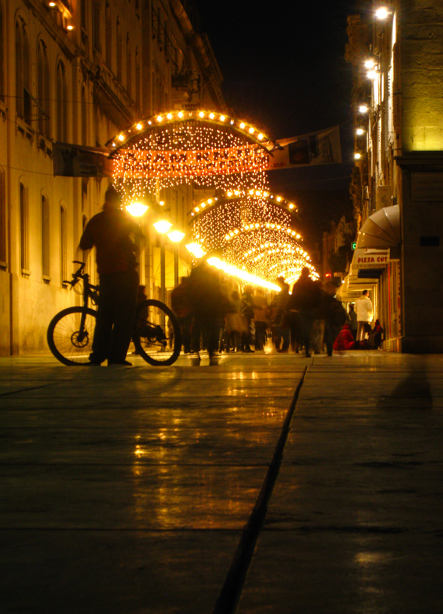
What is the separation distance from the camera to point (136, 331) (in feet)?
38.8

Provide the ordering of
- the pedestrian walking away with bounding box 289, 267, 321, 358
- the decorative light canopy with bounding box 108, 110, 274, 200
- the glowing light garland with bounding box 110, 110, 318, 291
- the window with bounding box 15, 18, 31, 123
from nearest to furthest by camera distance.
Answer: the pedestrian walking away with bounding box 289, 267, 321, 358, the window with bounding box 15, 18, 31, 123, the decorative light canopy with bounding box 108, 110, 274, 200, the glowing light garland with bounding box 110, 110, 318, 291

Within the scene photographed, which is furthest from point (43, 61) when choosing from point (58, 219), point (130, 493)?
point (130, 493)

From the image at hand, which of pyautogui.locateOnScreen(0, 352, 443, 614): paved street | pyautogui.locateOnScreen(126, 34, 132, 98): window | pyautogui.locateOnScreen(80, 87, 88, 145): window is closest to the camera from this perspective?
pyautogui.locateOnScreen(0, 352, 443, 614): paved street

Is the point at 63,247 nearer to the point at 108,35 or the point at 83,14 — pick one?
the point at 83,14

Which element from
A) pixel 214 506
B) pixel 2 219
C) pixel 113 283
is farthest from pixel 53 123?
pixel 214 506

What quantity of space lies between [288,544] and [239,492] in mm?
803

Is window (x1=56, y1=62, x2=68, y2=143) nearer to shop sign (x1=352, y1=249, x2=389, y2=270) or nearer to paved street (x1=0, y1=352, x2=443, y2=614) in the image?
shop sign (x1=352, y1=249, x2=389, y2=270)

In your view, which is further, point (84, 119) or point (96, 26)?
point (96, 26)

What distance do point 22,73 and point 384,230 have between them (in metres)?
9.80

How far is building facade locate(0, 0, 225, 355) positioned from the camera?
77.4 feet

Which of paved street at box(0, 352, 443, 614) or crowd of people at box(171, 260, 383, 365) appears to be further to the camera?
crowd of people at box(171, 260, 383, 365)

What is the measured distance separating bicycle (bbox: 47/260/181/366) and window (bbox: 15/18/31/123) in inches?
553

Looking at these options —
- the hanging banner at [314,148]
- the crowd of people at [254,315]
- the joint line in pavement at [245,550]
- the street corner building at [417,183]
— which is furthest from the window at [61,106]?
the joint line in pavement at [245,550]

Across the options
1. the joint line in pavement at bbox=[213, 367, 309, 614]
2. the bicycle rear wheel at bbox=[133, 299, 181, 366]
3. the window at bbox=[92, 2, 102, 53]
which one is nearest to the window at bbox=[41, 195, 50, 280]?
the window at bbox=[92, 2, 102, 53]
